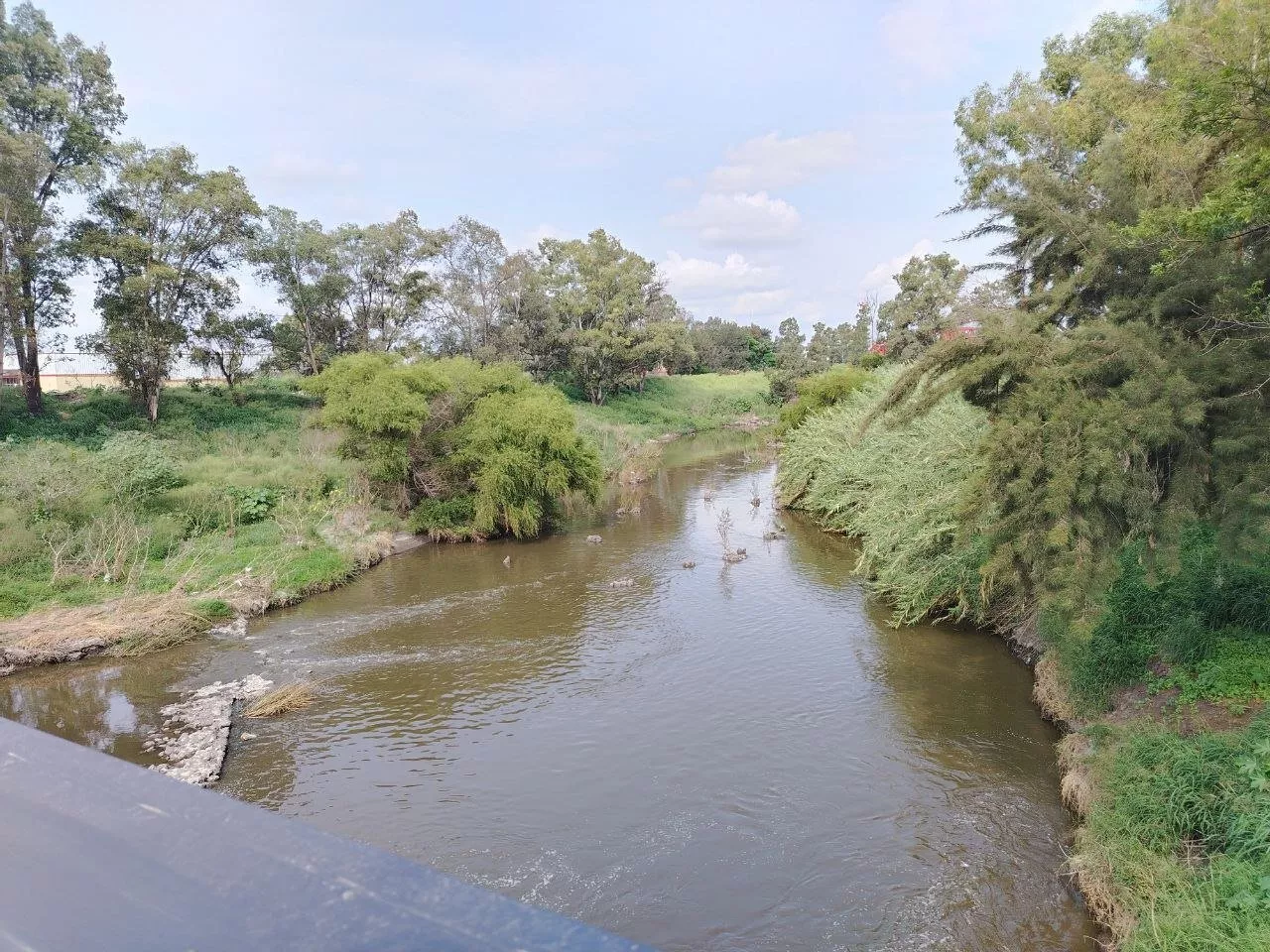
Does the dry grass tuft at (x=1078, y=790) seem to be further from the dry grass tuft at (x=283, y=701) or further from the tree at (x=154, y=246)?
the tree at (x=154, y=246)

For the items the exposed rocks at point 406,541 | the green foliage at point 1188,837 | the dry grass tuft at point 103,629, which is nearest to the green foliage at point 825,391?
the exposed rocks at point 406,541

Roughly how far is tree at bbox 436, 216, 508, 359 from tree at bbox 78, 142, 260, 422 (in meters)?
16.2

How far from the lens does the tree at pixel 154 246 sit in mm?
23891

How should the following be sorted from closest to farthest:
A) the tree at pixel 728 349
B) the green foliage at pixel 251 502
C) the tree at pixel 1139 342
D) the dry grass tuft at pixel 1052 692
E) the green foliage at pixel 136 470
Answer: the tree at pixel 1139 342 < the dry grass tuft at pixel 1052 692 < the green foliage at pixel 136 470 < the green foliage at pixel 251 502 < the tree at pixel 728 349

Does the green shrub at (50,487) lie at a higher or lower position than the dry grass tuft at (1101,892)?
higher

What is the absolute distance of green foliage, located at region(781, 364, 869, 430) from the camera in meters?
29.7

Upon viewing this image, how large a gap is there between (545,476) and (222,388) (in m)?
19.5

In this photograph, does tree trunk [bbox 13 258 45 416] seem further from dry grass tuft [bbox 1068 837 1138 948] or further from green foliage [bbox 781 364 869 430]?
dry grass tuft [bbox 1068 837 1138 948]

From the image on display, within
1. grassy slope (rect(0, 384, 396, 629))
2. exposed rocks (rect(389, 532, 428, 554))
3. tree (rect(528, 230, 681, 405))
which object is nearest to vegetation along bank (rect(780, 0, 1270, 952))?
grassy slope (rect(0, 384, 396, 629))

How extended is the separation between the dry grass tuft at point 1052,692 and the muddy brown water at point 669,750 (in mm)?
270

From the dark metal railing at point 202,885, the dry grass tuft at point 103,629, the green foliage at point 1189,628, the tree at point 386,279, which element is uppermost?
the tree at point 386,279

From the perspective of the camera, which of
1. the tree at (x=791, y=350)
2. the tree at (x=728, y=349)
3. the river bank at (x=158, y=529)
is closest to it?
the river bank at (x=158, y=529)

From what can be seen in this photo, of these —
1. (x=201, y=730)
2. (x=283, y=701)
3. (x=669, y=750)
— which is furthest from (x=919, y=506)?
(x=201, y=730)

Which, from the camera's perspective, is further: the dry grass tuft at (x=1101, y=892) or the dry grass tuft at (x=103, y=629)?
the dry grass tuft at (x=103, y=629)
